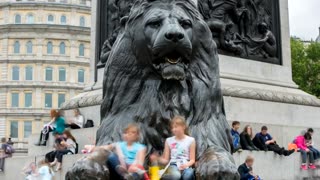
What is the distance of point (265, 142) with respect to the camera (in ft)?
39.4

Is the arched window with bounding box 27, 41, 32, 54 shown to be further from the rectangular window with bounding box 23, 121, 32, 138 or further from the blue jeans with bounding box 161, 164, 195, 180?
the blue jeans with bounding box 161, 164, 195, 180

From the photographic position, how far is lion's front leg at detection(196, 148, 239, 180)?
16.2 ft

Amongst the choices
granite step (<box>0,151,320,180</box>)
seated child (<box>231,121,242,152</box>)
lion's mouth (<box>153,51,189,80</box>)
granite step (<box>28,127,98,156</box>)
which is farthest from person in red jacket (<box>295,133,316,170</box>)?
lion's mouth (<box>153,51,189,80</box>)

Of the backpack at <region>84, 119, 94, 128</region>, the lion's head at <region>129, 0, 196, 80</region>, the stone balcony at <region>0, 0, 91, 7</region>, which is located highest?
the stone balcony at <region>0, 0, 91, 7</region>

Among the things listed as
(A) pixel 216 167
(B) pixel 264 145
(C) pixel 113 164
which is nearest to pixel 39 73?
(B) pixel 264 145

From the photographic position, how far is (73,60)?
66.9m

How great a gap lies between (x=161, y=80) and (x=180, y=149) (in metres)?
0.62

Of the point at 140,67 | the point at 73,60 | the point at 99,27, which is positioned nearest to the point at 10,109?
the point at 73,60

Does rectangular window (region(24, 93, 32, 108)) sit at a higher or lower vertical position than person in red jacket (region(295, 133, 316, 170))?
higher

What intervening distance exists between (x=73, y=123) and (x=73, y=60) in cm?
5459

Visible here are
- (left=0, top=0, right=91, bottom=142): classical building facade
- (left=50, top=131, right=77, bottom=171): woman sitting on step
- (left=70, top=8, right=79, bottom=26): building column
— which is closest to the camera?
(left=50, top=131, right=77, bottom=171): woman sitting on step

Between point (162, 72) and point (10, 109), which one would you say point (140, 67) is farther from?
point (10, 109)

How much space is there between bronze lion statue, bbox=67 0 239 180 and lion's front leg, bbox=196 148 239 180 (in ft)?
0.34

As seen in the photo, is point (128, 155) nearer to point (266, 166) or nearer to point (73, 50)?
point (266, 166)
